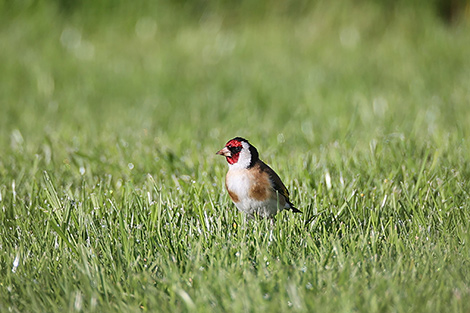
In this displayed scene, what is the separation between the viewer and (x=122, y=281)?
2.75m

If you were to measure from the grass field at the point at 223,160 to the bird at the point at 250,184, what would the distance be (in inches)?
3.5

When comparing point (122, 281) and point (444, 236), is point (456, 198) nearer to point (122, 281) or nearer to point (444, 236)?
point (444, 236)

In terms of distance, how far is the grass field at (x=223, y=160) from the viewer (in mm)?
2566

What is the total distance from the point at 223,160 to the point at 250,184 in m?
1.65

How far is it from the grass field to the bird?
0.29 ft

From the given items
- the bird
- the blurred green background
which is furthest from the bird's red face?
the blurred green background

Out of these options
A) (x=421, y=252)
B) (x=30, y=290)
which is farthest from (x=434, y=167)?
(x=30, y=290)

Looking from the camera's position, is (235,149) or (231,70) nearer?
(235,149)

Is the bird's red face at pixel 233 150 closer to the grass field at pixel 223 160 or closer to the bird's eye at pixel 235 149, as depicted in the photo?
the bird's eye at pixel 235 149

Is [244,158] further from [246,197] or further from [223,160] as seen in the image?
[223,160]

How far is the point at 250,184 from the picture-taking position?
3.16 meters

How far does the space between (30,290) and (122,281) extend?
413 millimetres

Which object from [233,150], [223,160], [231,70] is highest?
[231,70]

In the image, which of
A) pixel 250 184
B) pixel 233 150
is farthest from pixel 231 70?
pixel 250 184
